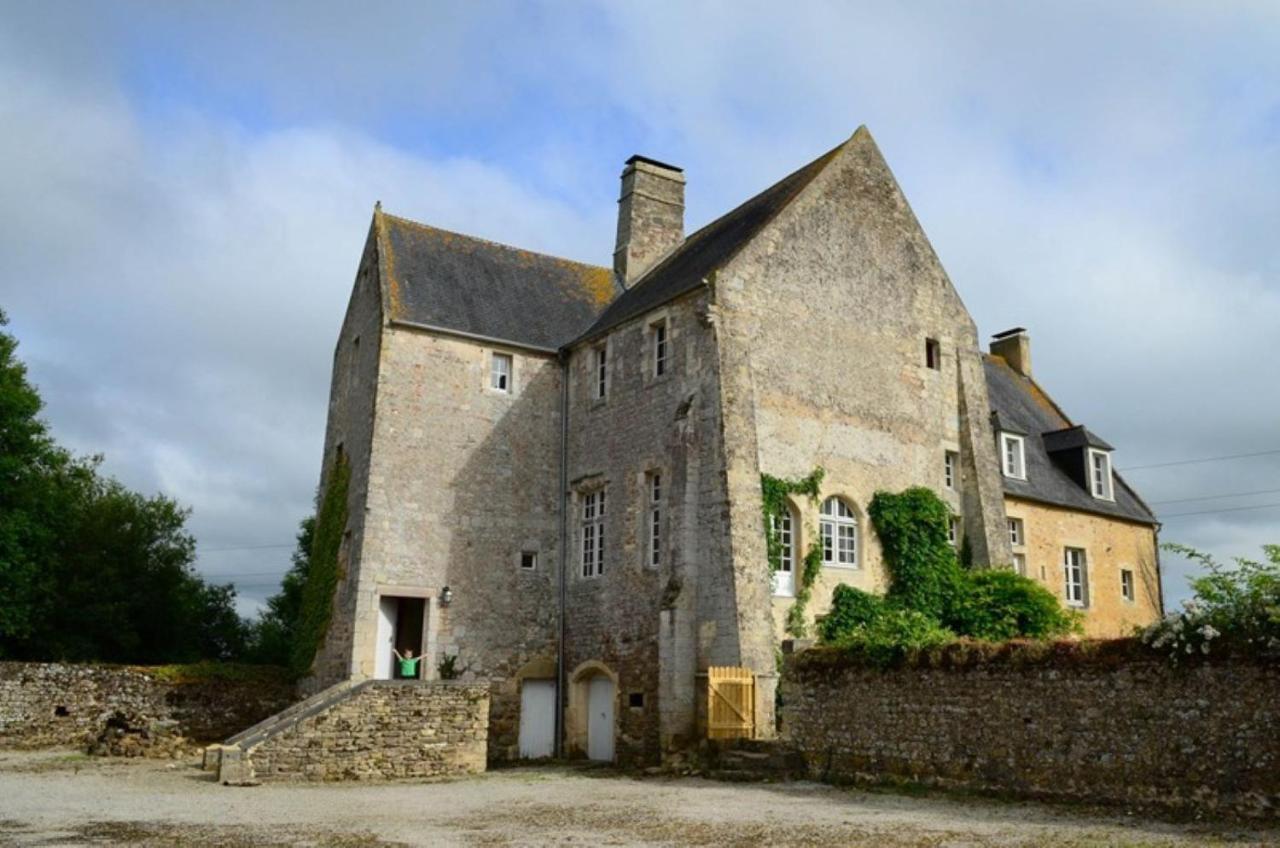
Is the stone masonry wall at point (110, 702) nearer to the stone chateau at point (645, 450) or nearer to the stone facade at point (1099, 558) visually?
the stone chateau at point (645, 450)

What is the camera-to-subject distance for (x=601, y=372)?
23859mm

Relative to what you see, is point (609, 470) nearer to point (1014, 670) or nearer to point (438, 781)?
point (438, 781)

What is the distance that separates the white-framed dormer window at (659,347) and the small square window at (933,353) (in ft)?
19.2

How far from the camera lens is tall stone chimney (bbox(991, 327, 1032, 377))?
1292 inches

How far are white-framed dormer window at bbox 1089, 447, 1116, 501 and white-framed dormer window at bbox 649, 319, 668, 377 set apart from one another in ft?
42.3

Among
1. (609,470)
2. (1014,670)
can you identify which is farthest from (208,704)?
(1014,670)

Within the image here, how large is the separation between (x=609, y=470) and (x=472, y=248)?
7.18m

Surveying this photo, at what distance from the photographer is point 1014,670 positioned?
13617 mm

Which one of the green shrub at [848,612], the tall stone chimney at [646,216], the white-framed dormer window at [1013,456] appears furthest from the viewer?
the tall stone chimney at [646,216]

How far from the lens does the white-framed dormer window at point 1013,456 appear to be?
2643cm

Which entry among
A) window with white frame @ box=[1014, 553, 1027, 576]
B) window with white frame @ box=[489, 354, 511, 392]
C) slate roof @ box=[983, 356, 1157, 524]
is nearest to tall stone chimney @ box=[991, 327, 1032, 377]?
slate roof @ box=[983, 356, 1157, 524]

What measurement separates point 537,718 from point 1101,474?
1605 centimetres

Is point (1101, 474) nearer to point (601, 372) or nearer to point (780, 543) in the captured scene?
point (780, 543)

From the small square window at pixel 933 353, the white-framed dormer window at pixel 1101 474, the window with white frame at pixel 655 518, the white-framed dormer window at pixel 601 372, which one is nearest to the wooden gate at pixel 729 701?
the window with white frame at pixel 655 518
